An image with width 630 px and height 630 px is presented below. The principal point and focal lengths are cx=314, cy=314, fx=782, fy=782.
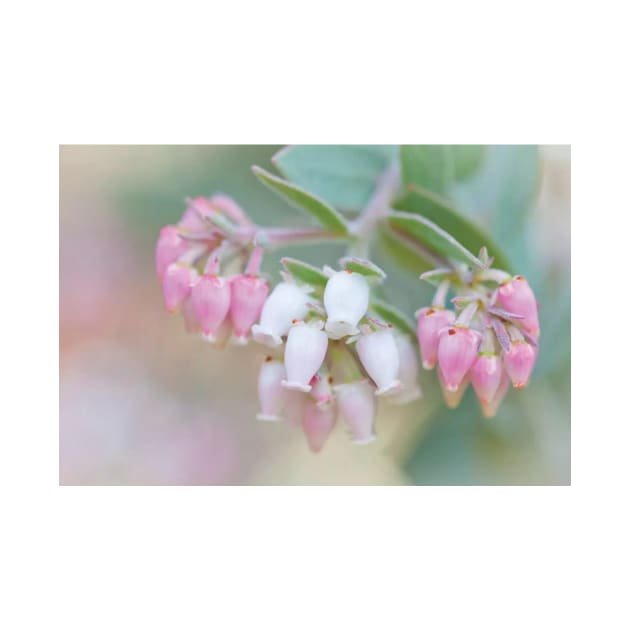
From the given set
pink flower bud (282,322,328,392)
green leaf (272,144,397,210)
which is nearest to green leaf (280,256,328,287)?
pink flower bud (282,322,328,392)

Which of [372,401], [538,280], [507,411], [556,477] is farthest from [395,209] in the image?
[556,477]

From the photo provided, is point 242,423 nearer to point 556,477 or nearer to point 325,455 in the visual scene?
point 325,455

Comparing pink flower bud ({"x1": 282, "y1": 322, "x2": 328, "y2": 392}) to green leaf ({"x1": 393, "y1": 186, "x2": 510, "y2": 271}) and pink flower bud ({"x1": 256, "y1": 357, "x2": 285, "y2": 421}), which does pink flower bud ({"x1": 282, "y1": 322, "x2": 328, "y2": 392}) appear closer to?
pink flower bud ({"x1": 256, "y1": 357, "x2": 285, "y2": 421})

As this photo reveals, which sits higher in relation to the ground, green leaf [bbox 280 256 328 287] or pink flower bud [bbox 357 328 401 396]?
green leaf [bbox 280 256 328 287]

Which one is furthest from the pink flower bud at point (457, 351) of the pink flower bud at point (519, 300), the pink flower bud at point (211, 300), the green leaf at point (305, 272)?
the pink flower bud at point (211, 300)

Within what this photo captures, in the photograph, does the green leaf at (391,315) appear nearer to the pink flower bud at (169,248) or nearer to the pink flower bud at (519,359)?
the pink flower bud at (519,359)

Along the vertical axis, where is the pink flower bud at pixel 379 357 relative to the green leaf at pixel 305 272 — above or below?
below
